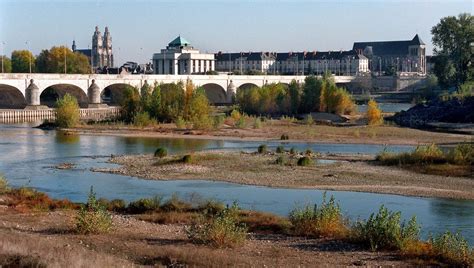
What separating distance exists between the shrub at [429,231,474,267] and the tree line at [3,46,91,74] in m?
104

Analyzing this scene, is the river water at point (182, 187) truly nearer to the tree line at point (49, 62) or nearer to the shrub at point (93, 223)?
the shrub at point (93, 223)

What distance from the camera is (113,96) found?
340 feet

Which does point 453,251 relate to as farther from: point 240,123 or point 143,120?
point 143,120

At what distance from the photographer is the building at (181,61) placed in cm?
14538

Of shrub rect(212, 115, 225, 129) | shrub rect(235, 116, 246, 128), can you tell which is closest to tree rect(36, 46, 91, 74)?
shrub rect(212, 115, 225, 129)

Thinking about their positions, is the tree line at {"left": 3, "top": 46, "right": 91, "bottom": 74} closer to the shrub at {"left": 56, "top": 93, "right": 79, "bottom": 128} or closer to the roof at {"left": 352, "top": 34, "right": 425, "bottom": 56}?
the shrub at {"left": 56, "top": 93, "right": 79, "bottom": 128}

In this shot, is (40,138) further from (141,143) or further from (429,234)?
(429,234)

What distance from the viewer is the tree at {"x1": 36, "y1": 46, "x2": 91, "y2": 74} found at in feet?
386

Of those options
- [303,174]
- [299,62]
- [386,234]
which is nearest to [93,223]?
[386,234]

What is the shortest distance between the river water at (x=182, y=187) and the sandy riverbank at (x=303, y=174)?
127cm

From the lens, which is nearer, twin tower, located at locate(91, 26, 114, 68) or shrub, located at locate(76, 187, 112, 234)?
shrub, located at locate(76, 187, 112, 234)

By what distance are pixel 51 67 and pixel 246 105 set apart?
44.4 m

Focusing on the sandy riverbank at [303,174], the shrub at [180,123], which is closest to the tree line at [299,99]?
the shrub at [180,123]

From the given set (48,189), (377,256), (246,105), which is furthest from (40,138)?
(377,256)
